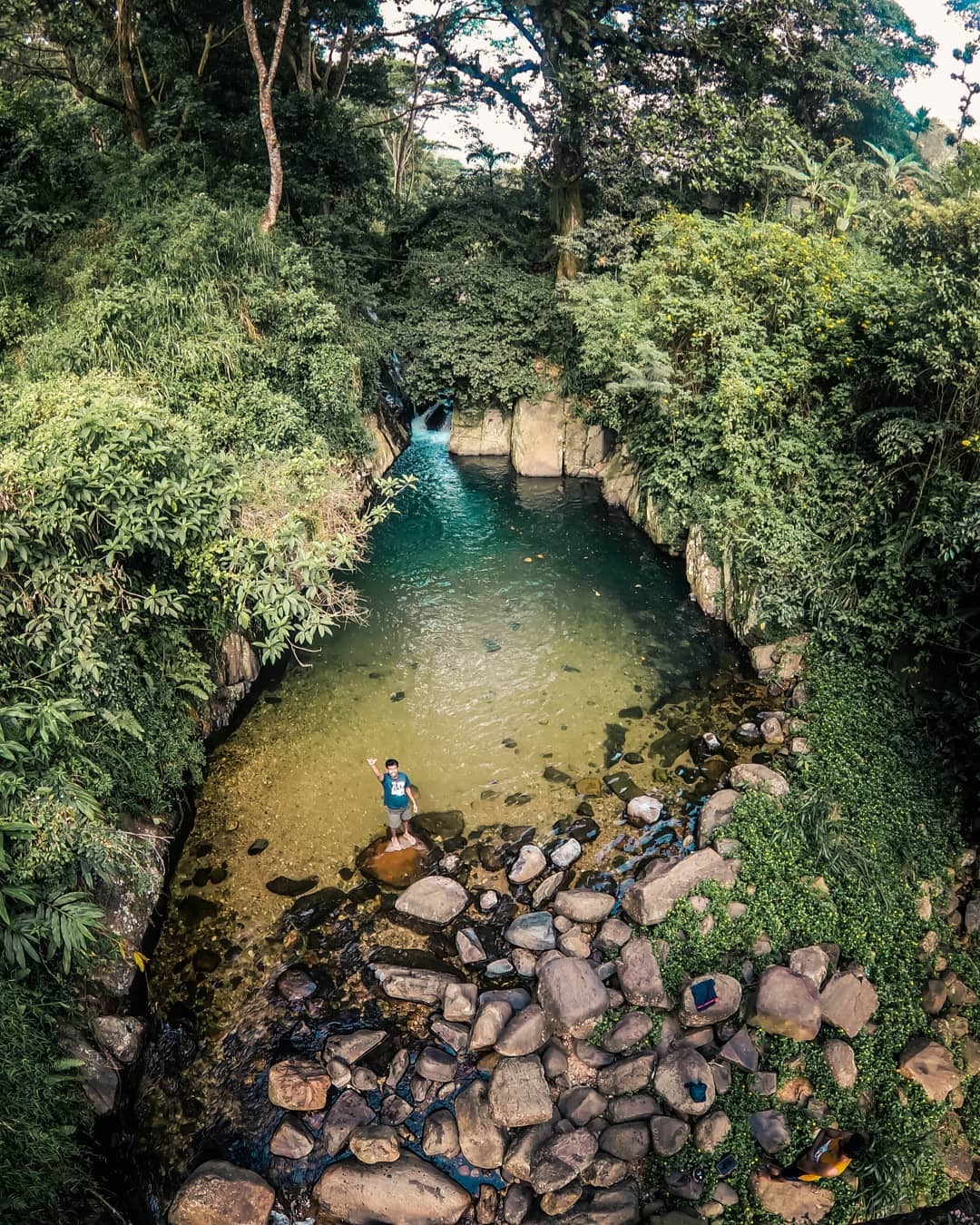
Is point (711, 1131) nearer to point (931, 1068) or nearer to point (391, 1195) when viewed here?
point (931, 1068)

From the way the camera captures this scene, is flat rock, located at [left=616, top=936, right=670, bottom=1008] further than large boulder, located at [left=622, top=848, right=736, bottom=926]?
No

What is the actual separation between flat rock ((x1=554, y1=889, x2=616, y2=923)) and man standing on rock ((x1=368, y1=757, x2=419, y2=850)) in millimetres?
2080

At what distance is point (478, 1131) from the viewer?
591cm

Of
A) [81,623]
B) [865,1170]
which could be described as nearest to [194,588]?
[81,623]

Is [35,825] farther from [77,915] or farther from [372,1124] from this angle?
[372,1124]

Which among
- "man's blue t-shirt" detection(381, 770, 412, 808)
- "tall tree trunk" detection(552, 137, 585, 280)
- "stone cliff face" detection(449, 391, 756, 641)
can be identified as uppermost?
"tall tree trunk" detection(552, 137, 585, 280)

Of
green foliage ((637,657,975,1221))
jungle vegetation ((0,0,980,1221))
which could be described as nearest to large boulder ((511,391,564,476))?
jungle vegetation ((0,0,980,1221))

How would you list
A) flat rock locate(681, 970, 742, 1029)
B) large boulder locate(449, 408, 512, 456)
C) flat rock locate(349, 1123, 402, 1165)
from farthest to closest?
large boulder locate(449, 408, 512, 456) < flat rock locate(681, 970, 742, 1029) < flat rock locate(349, 1123, 402, 1165)

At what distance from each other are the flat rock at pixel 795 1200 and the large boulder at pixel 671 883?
2399 mm

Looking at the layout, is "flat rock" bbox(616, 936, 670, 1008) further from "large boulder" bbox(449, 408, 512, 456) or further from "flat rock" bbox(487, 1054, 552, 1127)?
"large boulder" bbox(449, 408, 512, 456)

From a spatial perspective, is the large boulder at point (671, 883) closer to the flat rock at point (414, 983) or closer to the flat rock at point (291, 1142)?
the flat rock at point (414, 983)

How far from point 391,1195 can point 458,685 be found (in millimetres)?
7159

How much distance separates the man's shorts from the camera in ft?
28.4

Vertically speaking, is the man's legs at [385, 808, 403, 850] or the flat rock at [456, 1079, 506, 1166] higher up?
the man's legs at [385, 808, 403, 850]
